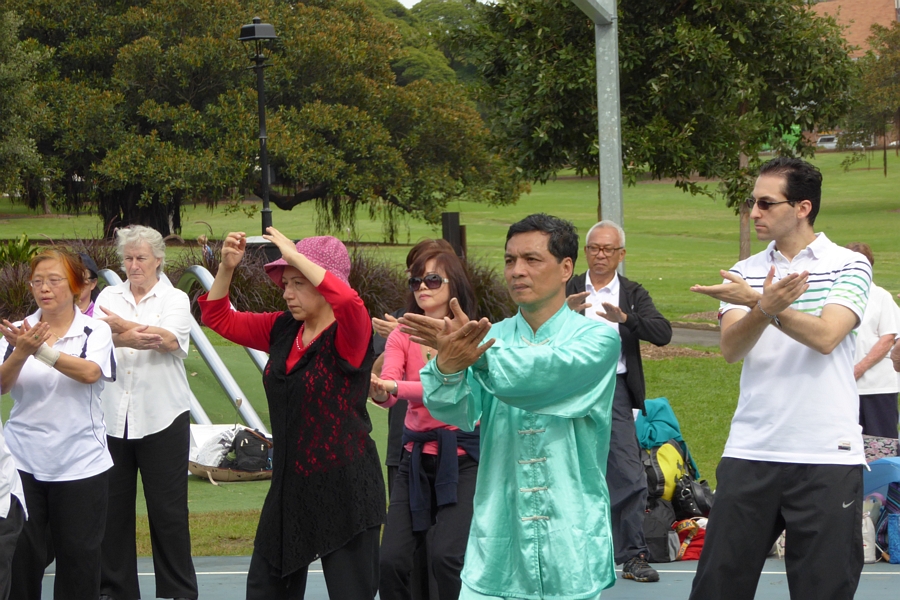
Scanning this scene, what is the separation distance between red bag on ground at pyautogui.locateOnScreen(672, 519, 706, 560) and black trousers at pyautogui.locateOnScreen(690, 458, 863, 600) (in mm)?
2816

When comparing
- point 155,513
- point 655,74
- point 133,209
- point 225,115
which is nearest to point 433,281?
point 155,513

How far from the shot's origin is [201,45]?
102 ft

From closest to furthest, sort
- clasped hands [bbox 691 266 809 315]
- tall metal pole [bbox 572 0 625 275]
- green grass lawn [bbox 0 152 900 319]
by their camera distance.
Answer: clasped hands [bbox 691 266 809 315] < tall metal pole [bbox 572 0 625 275] < green grass lawn [bbox 0 152 900 319]

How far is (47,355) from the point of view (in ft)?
16.5

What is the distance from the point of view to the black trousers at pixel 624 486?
6.53 m

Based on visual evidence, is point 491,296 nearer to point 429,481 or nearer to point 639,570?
point 639,570

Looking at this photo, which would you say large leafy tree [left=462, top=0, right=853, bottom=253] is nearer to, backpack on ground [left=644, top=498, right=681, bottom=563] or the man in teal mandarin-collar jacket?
backpack on ground [left=644, top=498, right=681, bottom=563]

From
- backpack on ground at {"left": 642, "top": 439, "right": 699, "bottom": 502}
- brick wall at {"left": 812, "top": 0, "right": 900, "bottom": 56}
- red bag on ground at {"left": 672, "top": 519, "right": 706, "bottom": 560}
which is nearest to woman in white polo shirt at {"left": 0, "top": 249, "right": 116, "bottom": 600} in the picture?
backpack on ground at {"left": 642, "top": 439, "right": 699, "bottom": 502}

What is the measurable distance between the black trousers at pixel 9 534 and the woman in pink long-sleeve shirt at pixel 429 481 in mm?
1477

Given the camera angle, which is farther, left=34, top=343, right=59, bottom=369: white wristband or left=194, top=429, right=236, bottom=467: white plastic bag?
left=194, top=429, right=236, bottom=467: white plastic bag

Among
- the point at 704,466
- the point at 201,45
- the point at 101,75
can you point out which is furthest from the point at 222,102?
the point at 704,466

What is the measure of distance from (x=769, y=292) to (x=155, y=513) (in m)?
3.70

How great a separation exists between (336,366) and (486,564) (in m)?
1.12

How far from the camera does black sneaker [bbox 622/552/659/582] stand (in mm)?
6477
